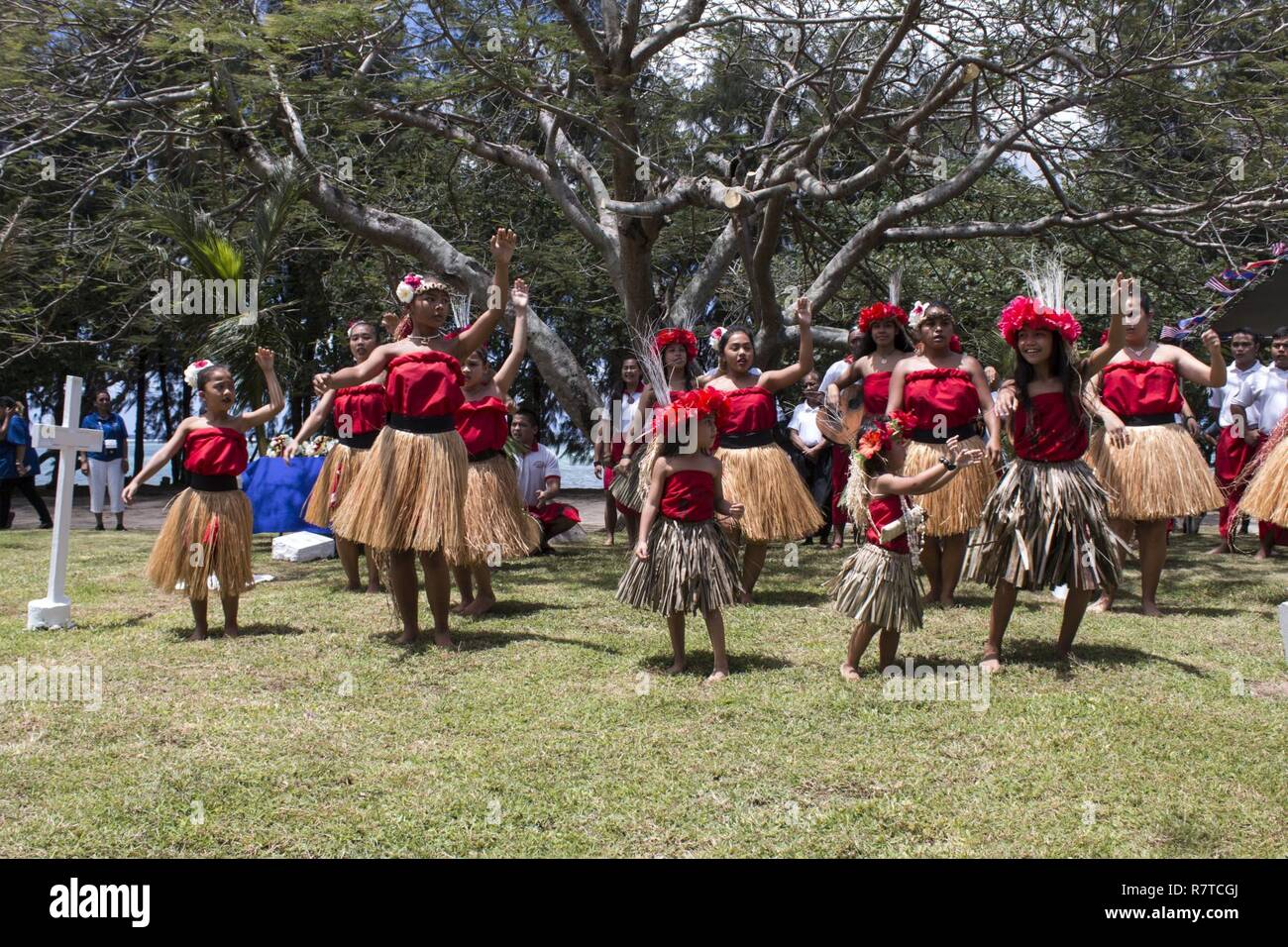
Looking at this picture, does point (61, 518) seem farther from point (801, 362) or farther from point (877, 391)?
point (877, 391)

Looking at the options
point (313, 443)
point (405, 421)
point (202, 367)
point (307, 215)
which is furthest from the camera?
point (307, 215)

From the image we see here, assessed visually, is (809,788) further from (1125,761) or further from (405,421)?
(405,421)

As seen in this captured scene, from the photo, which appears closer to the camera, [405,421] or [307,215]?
[405,421]

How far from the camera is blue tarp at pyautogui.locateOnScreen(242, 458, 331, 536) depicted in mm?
9766

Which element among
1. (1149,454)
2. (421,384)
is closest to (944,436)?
(1149,454)

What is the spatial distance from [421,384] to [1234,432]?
6.94 m

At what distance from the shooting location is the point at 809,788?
137 inches

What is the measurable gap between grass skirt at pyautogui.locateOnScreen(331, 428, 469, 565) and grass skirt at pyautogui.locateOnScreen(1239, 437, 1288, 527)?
156 inches

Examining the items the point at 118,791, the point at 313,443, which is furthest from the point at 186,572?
the point at 313,443

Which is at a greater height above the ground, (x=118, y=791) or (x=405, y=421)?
(x=405, y=421)

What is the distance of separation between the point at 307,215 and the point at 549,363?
13.2 ft

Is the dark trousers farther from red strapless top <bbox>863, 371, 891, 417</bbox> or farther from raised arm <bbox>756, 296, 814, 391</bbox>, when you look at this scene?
red strapless top <bbox>863, 371, 891, 417</bbox>

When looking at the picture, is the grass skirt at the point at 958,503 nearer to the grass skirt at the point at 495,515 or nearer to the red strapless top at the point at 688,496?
the red strapless top at the point at 688,496

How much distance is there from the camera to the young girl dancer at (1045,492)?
488 cm
